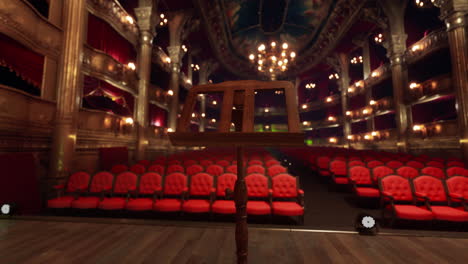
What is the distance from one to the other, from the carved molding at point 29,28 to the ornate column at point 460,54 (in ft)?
43.5

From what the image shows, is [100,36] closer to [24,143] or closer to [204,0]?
[24,143]

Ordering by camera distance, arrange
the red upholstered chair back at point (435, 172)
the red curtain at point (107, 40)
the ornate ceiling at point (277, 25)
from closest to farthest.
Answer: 1. the red upholstered chair back at point (435, 172)
2. the red curtain at point (107, 40)
3. the ornate ceiling at point (277, 25)

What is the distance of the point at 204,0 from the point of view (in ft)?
42.0

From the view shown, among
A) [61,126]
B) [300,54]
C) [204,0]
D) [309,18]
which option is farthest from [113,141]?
[300,54]

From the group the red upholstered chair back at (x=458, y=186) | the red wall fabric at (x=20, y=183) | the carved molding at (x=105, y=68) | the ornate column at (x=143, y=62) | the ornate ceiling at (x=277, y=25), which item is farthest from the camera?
the ornate ceiling at (x=277, y=25)

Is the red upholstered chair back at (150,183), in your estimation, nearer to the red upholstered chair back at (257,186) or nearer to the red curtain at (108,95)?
the red upholstered chair back at (257,186)

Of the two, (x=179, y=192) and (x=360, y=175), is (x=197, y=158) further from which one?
(x=360, y=175)

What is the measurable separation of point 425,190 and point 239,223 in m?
3.75

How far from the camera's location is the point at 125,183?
3895 millimetres

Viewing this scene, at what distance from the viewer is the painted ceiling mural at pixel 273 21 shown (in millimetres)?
15930

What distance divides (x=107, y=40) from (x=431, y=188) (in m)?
10.7

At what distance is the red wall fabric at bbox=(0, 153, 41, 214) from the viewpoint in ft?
12.5

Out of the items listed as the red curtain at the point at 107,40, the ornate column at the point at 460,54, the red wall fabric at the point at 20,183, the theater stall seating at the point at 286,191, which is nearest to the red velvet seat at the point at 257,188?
the theater stall seating at the point at 286,191

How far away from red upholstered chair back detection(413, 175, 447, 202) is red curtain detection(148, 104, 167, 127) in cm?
1231
